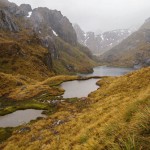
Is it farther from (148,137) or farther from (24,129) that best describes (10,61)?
(148,137)

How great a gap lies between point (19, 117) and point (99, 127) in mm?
26388

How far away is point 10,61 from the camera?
5153 inches

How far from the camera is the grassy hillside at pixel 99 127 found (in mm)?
9641

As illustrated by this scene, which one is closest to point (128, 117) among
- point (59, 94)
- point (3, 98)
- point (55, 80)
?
point (59, 94)

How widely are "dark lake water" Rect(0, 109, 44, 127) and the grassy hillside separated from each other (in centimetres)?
394

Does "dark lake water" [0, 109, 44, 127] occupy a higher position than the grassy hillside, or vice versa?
the grassy hillside

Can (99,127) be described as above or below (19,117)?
above

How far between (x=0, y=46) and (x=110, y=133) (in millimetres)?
137731

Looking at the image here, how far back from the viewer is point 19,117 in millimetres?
41219

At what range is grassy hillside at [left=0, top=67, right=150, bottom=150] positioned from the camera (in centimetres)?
964

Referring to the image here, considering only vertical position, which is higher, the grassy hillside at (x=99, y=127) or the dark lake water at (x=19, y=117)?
the grassy hillside at (x=99, y=127)

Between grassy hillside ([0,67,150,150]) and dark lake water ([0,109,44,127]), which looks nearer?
grassy hillside ([0,67,150,150])

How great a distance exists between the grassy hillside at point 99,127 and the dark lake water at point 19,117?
12.9 feet

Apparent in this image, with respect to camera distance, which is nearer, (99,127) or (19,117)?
(99,127)
